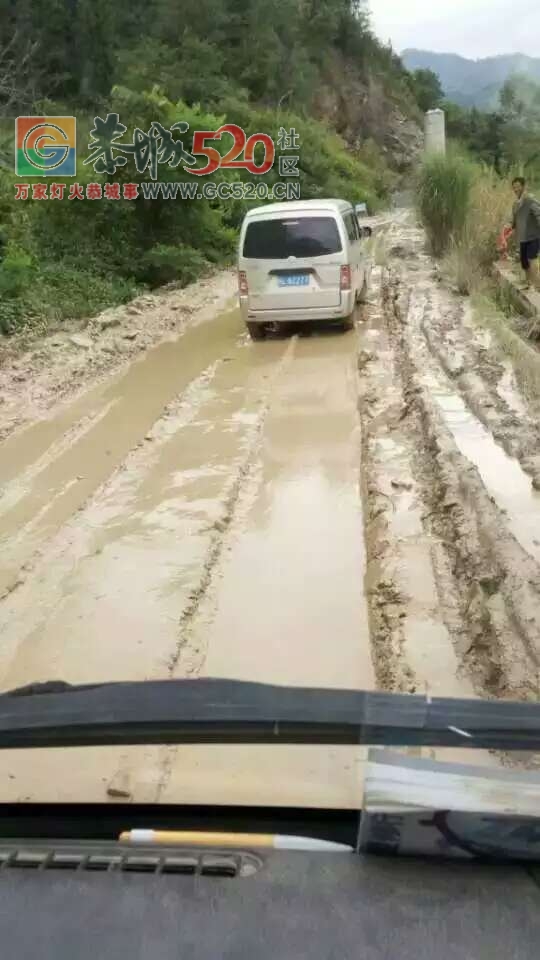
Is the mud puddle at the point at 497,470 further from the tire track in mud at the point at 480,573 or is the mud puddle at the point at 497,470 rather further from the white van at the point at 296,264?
the white van at the point at 296,264

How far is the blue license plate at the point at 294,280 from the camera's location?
12586mm

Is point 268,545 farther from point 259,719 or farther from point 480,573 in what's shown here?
point 259,719

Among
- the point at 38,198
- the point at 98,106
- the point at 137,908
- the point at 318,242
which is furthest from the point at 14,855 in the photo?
the point at 98,106

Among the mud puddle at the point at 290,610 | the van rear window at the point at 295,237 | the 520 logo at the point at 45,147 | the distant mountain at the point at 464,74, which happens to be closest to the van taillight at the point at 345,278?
the van rear window at the point at 295,237

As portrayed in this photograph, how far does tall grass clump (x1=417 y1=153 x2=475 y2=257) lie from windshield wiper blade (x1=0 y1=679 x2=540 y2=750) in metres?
16.8

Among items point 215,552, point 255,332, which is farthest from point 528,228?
point 215,552

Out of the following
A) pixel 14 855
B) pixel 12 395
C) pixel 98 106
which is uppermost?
pixel 98 106

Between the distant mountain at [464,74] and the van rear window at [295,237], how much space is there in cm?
3958

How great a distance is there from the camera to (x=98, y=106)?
29.8 metres

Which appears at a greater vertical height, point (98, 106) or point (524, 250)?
point (98, 106)

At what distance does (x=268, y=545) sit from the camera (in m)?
5.97

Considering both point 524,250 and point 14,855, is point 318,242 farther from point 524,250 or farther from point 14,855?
point 14,855

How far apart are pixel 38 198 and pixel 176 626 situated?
1363cm

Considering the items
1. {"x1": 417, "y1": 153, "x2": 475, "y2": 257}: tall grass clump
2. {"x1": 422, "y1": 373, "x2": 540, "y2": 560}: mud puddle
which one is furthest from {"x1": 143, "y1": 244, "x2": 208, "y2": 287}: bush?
{"x1": 422, "y1": 373, "x2": 540, "y2": 560}: mud puddle
